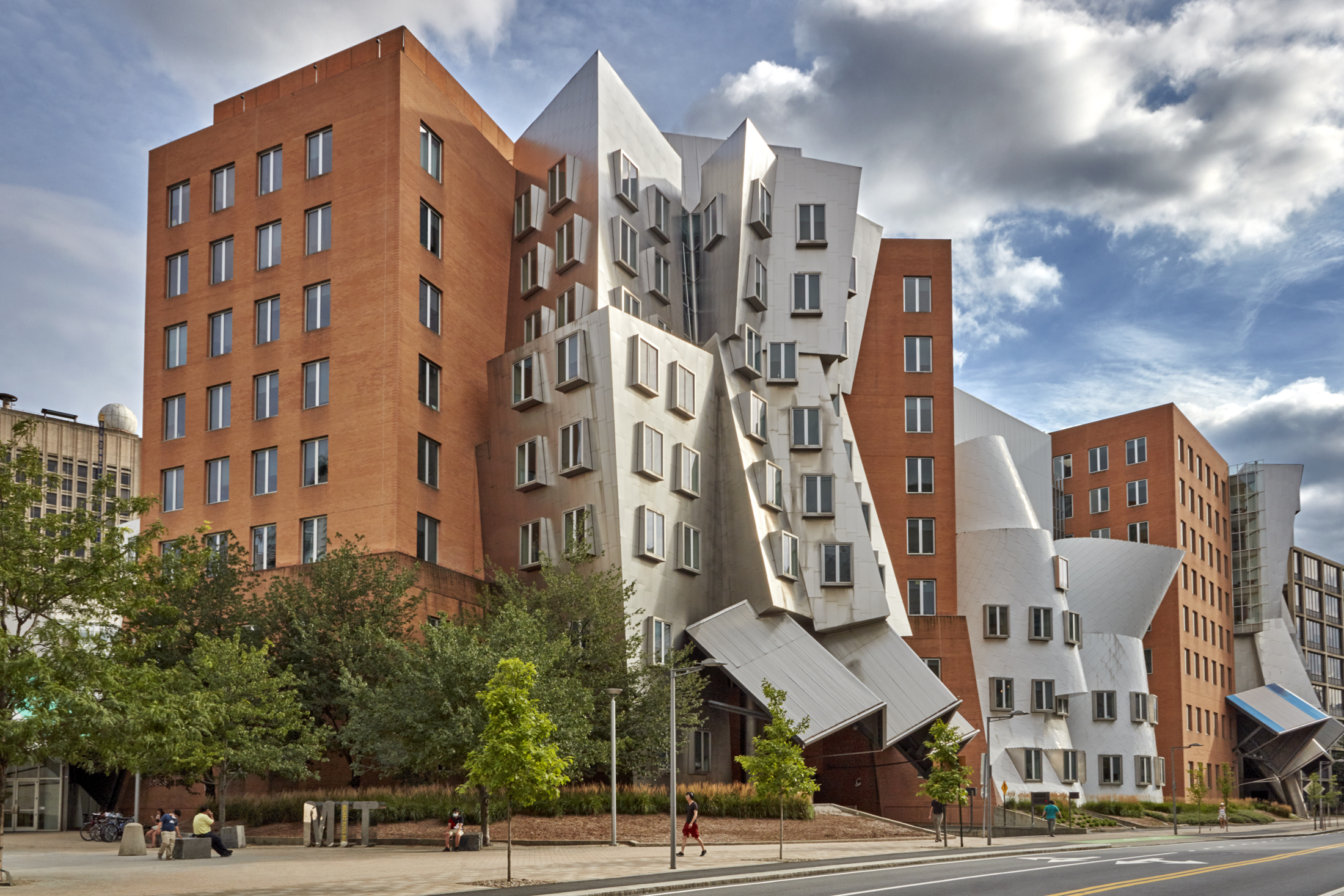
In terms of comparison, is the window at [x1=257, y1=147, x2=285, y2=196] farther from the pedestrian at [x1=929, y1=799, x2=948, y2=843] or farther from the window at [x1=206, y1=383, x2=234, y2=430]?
the pedestrian at [x1=929, y1=799, x2=948, y2=843]

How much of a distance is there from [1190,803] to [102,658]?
261 ft

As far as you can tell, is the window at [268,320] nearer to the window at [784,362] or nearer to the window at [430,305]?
the window at [430,305]

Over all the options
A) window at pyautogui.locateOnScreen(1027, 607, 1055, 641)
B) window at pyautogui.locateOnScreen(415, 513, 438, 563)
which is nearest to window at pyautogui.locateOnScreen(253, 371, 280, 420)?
window at pyautogui.locateOnScreen(415, 513, 438, 563)

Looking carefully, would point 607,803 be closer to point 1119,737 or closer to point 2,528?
point 2,528

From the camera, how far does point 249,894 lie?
2180 centimetres

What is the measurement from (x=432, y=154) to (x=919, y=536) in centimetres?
3441

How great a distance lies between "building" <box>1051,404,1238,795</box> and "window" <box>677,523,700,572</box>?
4560 cm

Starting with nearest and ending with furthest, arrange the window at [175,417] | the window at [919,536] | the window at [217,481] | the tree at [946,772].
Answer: the tree at [946,772] < the window at [217,481] < the window at [175,417] < the window at [919,536]

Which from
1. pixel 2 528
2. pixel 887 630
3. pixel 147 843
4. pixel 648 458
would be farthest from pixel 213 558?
pixel 887 630

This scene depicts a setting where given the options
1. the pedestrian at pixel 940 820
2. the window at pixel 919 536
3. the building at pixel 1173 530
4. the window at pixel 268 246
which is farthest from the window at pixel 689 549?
the building at pixel 1173 530

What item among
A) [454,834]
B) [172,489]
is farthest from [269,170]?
[454,834]

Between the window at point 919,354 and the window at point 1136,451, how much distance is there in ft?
112

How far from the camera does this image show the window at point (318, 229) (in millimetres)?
55719

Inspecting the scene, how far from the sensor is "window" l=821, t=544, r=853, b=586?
2325 inches
